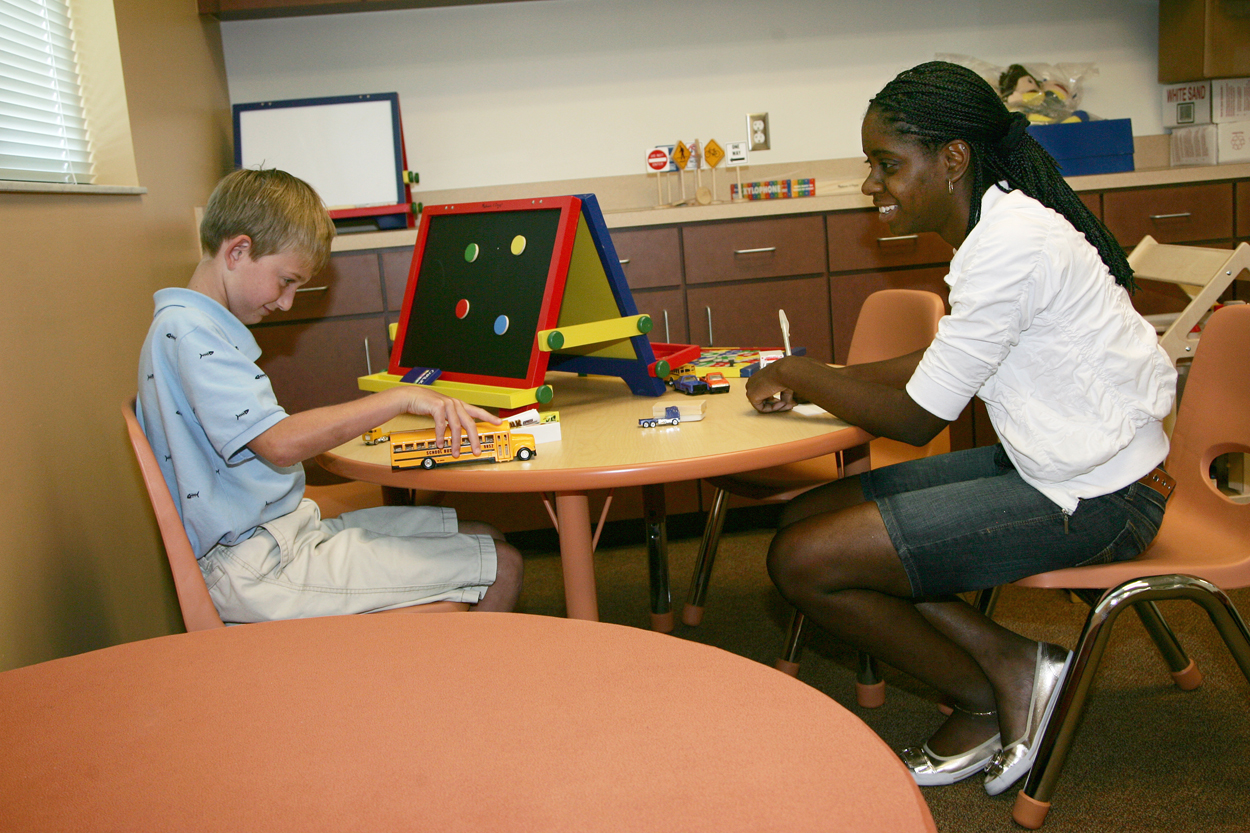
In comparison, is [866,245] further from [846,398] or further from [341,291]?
[846,398]

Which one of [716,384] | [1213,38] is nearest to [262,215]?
[716,384]

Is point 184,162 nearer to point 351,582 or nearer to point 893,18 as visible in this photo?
point 351,582

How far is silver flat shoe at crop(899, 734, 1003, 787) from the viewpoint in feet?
4.87

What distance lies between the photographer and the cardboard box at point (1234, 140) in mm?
3338

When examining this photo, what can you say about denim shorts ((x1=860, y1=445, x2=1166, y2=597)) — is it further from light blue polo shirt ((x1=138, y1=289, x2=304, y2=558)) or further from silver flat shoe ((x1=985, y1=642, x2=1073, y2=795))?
light blue polo shirt ((x1=138, y1=289, x2=304, y2=558))

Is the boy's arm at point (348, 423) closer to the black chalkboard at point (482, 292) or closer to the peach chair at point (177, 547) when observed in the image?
the peach chair at point (177, 547)

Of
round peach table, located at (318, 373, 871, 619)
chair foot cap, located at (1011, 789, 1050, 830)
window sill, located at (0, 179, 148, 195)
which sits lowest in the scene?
chair foot cap, located at (1011, 789, 1050, 830)

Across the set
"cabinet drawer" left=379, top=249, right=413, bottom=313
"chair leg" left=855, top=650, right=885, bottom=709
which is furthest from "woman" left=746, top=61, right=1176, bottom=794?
"cabinet drawer" left=379, top=249, right=413, bottom=313

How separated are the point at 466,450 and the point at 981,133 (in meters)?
0.88

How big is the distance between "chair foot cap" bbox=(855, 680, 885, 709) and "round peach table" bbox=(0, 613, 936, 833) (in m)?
1.41

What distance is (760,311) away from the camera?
306cm

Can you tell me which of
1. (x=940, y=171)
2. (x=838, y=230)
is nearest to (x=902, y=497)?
(x=940, y=171)

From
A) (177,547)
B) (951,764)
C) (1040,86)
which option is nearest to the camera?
(177,547)

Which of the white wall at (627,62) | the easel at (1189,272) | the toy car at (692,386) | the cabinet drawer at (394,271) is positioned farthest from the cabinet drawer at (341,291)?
the easel at (1189,272)
